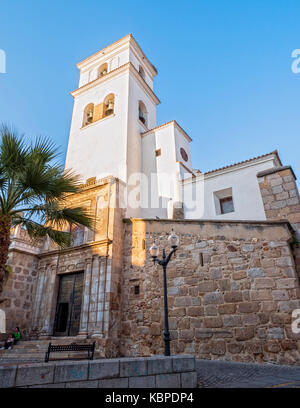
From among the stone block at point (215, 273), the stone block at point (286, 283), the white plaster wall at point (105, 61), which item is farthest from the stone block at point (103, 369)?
the white plaster wall at point (105, 61)

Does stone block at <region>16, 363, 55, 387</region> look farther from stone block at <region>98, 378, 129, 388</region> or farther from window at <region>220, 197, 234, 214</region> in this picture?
window at <region>220, 197, 234, 214</region>

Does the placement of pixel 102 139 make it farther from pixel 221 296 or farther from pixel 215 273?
pixel 221 296

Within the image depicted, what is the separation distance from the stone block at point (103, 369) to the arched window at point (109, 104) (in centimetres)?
1688

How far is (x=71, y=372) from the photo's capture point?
382 centimetres

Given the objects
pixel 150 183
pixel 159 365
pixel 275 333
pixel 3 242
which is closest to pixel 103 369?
pixel 159 365

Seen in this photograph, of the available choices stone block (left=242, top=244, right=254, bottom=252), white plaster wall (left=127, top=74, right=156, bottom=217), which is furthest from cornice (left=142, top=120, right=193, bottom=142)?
stone block (left=242, top=244, right=254, bottom=252)

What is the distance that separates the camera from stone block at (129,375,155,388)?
425 centimetres

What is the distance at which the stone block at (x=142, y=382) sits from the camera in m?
4.25

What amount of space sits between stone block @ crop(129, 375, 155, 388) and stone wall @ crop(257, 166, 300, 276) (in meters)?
6.64

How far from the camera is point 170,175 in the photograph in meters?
15.8

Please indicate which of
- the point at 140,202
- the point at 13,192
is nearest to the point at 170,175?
the point at 140,202

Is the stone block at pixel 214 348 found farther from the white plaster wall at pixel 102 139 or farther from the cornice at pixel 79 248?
the white plaster wall at pixel 102 139
